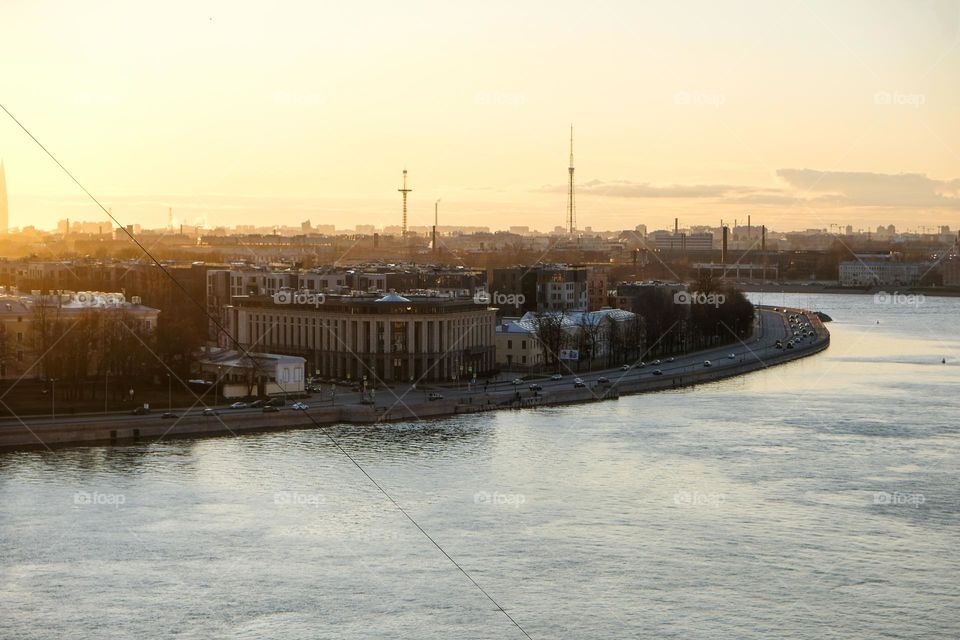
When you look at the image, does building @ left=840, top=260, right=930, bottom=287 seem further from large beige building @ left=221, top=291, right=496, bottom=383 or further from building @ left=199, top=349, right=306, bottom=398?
building @ left=199, top=349, right=306, bottom=398

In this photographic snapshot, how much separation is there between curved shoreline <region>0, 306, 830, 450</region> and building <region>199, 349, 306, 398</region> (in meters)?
0.99

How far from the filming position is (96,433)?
1030cm

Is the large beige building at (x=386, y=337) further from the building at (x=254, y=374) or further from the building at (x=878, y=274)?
the building at (x=878, y=274)

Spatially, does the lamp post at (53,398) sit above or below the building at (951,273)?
below

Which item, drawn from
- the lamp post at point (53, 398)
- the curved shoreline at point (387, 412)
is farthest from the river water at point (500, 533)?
the lamp post at point (53, 398)

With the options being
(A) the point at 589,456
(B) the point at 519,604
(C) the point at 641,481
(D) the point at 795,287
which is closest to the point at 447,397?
(A) the point at 589,456

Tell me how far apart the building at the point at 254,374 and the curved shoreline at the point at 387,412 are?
991mm

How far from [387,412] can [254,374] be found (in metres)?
1.49

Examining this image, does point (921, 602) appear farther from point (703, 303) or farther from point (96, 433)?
point (703, 303)

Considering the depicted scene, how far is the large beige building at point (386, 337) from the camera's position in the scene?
14.3m

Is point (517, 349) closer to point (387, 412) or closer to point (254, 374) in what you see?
point (254, 374)

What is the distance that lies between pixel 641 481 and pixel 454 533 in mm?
1842

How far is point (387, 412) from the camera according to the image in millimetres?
11867

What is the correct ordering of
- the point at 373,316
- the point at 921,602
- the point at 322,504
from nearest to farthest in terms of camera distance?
the point at 921,602, the point at 322,504, the point at 373,316
